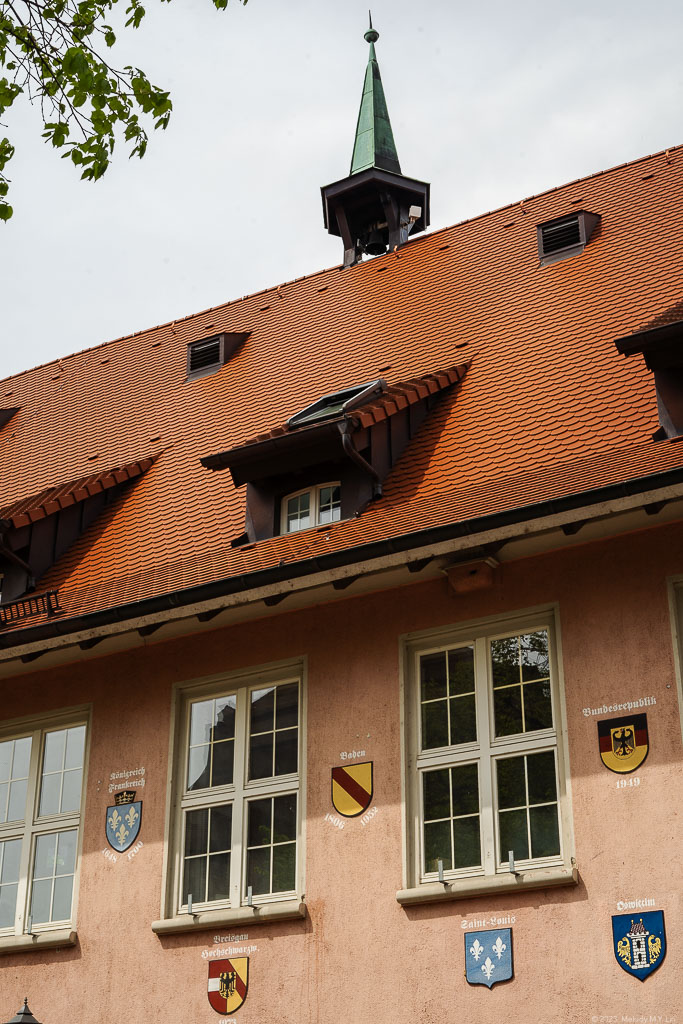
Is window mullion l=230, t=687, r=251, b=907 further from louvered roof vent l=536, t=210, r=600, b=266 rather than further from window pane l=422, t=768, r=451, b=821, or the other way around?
louvered roof vent l=536, t=210, r=600, b=266

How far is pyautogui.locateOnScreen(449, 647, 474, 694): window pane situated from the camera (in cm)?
1071

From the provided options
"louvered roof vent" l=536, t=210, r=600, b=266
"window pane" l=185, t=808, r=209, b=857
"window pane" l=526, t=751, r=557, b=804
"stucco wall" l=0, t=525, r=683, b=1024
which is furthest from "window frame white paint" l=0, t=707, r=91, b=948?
"louvered roof vent" l=536, t=210, r=600, b=266

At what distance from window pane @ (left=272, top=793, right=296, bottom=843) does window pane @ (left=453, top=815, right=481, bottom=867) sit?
4.33 ft

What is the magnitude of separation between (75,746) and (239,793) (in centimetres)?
180

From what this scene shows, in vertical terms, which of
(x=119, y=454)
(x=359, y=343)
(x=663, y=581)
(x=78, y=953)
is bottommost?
(x=78, y=953)

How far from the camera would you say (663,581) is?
395 inches

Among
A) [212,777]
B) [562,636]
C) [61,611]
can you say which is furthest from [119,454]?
[562,636]

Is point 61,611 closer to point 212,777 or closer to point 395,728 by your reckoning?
point 212,777

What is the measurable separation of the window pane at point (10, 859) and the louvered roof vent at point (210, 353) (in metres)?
6.18

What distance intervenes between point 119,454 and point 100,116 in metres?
7.35

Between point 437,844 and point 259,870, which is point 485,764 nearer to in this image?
point 437,844

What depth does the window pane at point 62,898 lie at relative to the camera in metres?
11.7

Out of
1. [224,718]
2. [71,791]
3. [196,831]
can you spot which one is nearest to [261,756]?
[224,718]

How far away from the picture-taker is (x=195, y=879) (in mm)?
11242
